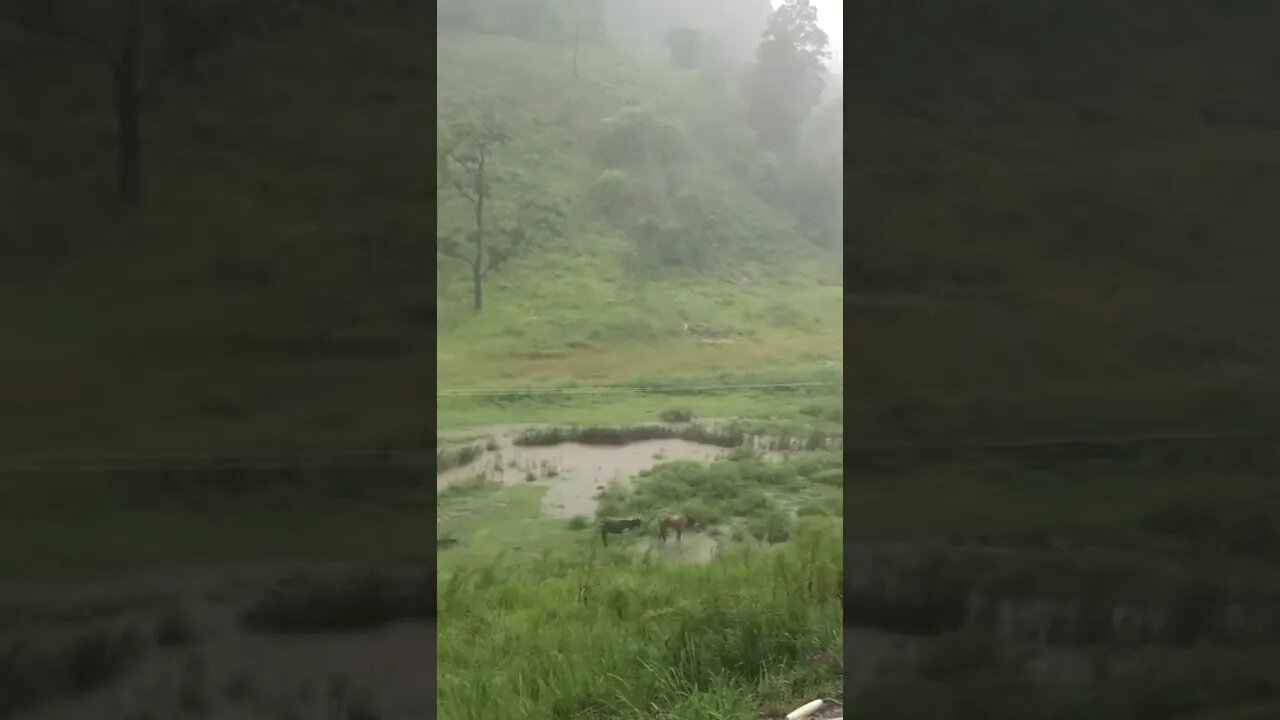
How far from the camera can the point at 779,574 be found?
247 cm

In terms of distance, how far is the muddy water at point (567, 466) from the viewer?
239 cm

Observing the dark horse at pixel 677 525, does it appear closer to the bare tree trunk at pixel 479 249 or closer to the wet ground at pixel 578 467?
the wet ground at pixel 578 467

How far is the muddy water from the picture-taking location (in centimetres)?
239

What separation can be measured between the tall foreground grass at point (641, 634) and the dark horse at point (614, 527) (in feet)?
0.12
